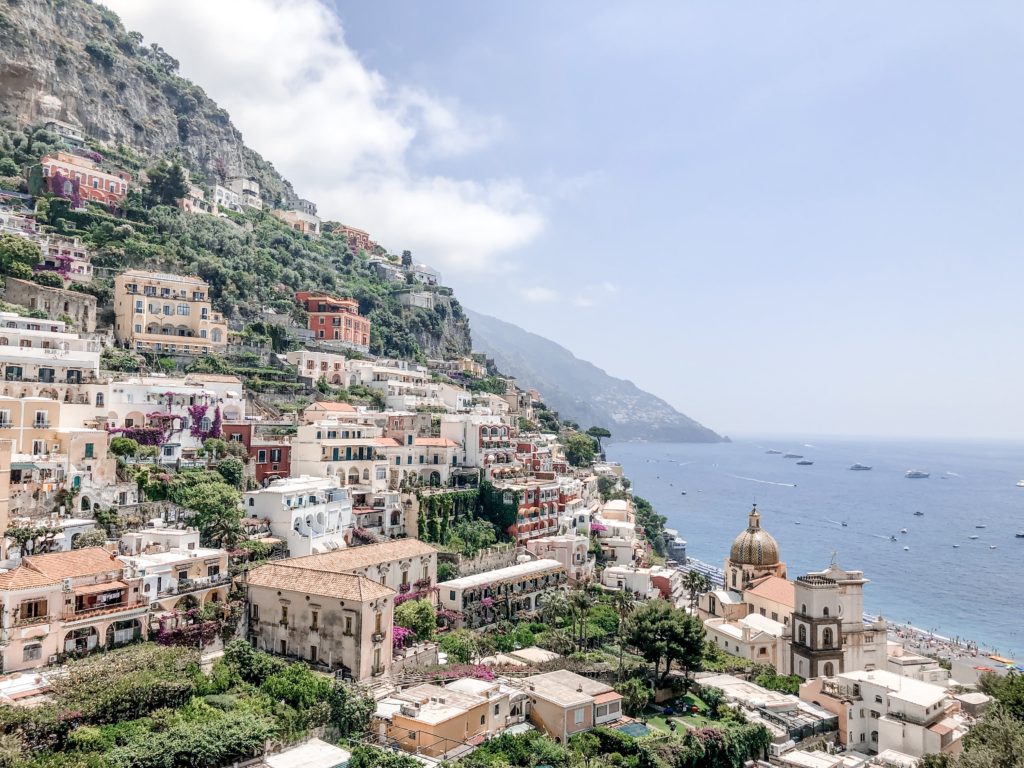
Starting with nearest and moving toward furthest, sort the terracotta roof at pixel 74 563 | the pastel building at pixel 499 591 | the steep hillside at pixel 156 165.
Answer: the terracotta roof at pixel 74 563 → the pastel building at pixel 499 591 → the steep hillside at pixel 156 165

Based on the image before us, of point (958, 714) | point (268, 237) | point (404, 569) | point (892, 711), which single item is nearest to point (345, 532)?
point (404, 569)

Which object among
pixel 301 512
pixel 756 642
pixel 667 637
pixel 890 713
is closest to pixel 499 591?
pixel 667 637

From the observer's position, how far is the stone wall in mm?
54406

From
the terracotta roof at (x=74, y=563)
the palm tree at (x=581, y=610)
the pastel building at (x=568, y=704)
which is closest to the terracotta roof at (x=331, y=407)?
the palm tree at (x=581, y=610)

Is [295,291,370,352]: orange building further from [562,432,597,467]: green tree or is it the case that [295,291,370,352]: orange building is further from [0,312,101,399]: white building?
[0,312,101,399]: white building

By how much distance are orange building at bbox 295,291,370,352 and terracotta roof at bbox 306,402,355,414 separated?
2427 cm

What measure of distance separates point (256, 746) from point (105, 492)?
18270 mm

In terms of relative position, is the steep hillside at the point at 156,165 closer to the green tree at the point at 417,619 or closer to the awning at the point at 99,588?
the awning at the point at 99,588

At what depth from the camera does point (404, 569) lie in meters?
42.2

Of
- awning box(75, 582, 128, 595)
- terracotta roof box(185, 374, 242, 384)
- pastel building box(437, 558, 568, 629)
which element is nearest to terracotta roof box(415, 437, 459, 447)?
pastel building box(437, 558, 568, 629)

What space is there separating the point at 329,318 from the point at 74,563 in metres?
53.4

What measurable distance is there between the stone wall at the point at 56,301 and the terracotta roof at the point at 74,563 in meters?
28.8

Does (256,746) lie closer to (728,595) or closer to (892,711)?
(892,711)

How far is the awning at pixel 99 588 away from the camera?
99.3 feet
